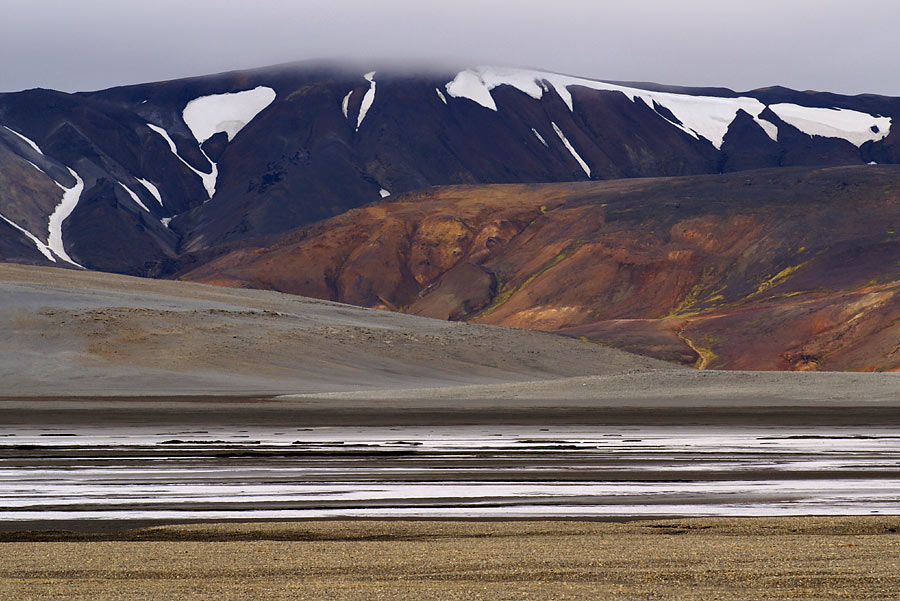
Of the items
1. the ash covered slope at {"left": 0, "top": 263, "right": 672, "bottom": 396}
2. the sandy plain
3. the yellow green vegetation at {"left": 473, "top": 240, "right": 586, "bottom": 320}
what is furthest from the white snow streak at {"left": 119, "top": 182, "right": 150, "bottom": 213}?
the ash covered slope at {"left": 0, "top": 263, "right": 672, "bottom": 396}

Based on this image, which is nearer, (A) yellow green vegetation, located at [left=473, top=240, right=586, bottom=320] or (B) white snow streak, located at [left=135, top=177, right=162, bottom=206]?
(A) yellow green vegetation, located at [left=473, top=240, right=586, bottom=320]

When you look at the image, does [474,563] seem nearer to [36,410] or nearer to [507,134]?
[36,410]

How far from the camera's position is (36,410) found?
3441 centimetres

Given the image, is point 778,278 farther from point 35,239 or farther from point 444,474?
point 35,239

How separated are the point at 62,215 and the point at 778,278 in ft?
353

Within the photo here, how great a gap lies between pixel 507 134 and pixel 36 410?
552 ft

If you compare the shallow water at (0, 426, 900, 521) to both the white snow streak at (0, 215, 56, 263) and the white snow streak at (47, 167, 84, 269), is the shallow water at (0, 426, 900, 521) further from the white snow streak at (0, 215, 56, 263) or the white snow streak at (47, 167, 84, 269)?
the white snow streak at (47, 167, 84, 269)

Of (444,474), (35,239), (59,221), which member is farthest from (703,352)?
(59,221)

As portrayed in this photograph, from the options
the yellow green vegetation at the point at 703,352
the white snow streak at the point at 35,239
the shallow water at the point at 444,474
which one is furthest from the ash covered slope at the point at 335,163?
the shallow water at the point at 444,474

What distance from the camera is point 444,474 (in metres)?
16.2

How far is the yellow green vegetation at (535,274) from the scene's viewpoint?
11700 cm

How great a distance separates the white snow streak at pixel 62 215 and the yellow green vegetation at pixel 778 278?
91661 millimetres

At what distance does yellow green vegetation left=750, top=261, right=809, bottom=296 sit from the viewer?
106m

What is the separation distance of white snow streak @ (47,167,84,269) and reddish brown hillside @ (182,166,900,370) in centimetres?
3545
